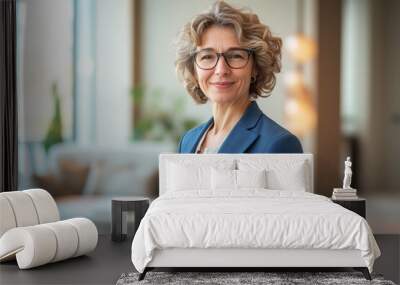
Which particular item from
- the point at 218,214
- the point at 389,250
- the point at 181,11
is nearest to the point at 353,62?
the point at 181,11

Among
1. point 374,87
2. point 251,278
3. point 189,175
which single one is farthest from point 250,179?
point 374,87

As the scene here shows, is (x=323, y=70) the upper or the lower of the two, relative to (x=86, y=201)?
upper

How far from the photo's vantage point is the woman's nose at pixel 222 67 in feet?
20.9

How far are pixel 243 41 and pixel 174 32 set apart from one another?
1.64m

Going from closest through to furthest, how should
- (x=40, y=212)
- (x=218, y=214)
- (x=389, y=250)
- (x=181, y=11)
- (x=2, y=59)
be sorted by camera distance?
(x=218, y=214), (x=40, y=212), (x=389, y=250), (x=2, y=59), (x=181, y=11)

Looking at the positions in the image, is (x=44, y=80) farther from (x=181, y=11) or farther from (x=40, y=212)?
(x=40, y=212)

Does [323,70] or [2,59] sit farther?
[323,70]

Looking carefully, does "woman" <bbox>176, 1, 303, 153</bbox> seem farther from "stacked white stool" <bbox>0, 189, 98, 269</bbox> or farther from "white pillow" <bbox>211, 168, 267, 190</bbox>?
"stacked white stool" <bbox>0, 189, 98, 269</bbox>

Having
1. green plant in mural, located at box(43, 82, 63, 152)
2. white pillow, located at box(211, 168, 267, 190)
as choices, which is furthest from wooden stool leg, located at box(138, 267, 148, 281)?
green plant in mural, located at box(43, 82, 63, 152)

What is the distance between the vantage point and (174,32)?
7836mm

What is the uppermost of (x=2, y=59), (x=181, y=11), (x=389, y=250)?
(x=181, y=11)

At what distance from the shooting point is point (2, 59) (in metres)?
6.82

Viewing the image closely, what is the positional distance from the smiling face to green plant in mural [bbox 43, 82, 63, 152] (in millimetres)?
2191

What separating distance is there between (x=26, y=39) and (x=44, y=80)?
1.57ft
